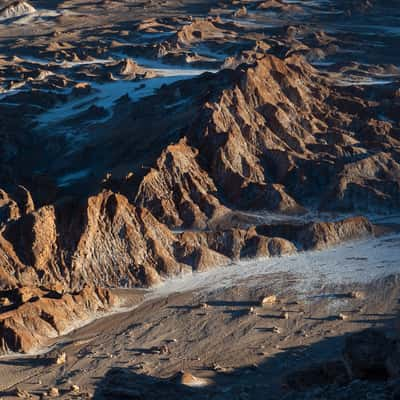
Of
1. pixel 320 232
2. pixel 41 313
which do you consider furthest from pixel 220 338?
pixel 320 232

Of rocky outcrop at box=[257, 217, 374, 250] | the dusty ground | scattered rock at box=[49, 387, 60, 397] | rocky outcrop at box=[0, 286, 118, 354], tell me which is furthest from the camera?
rocky outcrop at box=[257, 217, 374, 250]

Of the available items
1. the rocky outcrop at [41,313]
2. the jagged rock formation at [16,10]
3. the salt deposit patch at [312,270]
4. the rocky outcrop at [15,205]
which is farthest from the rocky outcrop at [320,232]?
the jagged rock formation at [16,10]

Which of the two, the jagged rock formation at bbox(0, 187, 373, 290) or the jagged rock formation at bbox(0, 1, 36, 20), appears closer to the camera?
the jagged rock formation at bbox(0, 187, 373, 290)

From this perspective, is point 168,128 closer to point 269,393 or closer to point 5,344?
point 5,344

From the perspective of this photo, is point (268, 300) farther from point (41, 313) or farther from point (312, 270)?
point (41, 313)

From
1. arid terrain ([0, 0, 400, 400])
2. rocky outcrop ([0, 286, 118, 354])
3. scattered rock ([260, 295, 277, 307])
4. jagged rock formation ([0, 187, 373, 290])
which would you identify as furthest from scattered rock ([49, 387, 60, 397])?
scattered rock ([260, 295, 277, 307])

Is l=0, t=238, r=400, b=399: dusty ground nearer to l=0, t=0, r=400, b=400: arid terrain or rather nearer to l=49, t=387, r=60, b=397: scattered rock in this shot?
l=0, t=0, r=400, b=400: arid terrain

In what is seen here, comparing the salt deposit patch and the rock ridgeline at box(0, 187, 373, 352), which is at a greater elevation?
the rock ridgeline at box(0, 187, 373, 352)
